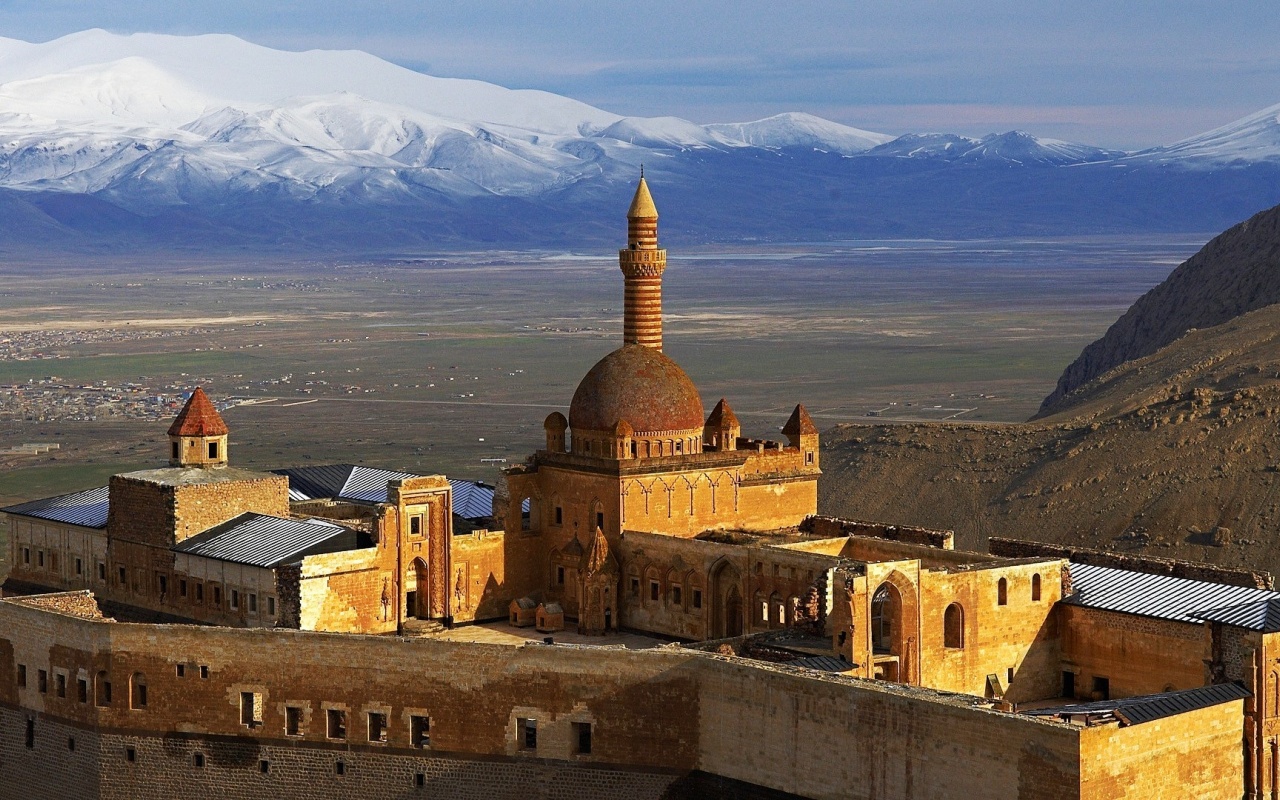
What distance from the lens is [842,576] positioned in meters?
52.2

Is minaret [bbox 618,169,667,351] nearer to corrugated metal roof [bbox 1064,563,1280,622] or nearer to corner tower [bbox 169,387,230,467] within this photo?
corner tower [bbox 169,387,230,467]

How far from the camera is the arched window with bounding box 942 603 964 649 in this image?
54156 millimetres

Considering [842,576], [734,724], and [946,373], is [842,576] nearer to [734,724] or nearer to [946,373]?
[734,724]

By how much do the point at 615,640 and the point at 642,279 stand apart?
392 inches

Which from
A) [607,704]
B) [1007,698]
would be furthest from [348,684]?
[1007,698]

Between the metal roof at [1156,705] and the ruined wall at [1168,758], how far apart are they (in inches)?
9.8

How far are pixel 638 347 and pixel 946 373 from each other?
3828 inches

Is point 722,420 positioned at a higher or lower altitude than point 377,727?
higher

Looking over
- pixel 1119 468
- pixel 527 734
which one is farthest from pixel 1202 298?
pixel 527 734

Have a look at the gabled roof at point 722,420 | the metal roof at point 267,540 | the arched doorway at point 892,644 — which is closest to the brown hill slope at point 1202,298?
the gabled roof at point 722,420

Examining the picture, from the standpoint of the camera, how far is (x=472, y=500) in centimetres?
6638

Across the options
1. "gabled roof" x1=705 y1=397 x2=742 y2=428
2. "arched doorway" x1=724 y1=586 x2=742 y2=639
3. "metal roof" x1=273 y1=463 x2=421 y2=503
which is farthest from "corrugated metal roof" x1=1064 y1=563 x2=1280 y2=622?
"metal roof" x1=273 y1=463 x2=421 y2=503

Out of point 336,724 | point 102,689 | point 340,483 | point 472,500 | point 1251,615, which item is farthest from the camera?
point 340,483

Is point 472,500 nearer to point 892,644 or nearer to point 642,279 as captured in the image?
point 642,279
